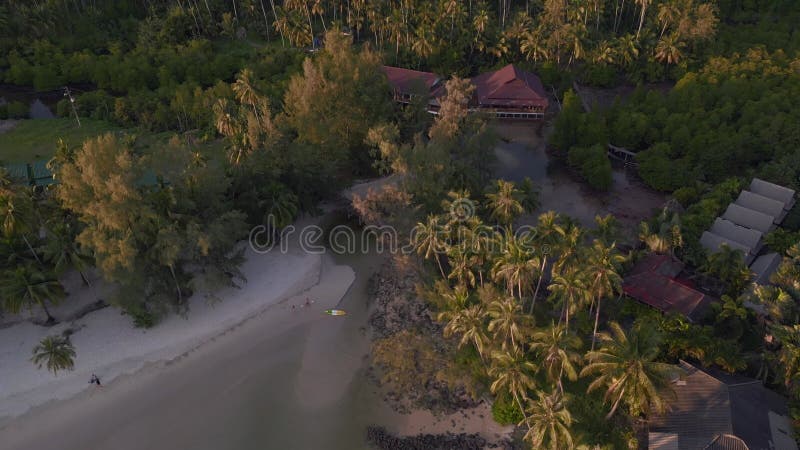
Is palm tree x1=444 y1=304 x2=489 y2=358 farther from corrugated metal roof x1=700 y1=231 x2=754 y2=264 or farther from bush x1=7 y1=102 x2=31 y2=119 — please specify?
bush x1=7 y1=102 x2=31 y2=119

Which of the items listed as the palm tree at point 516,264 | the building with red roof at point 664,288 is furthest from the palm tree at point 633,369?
the building with red roof at point 664,288

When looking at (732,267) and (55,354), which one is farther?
(732,267)

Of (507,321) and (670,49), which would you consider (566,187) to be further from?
(507,321)

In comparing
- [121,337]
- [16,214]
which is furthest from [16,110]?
[121,337]

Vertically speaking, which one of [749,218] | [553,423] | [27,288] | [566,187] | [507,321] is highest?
[507,321]

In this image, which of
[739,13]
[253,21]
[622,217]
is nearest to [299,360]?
[622,217]

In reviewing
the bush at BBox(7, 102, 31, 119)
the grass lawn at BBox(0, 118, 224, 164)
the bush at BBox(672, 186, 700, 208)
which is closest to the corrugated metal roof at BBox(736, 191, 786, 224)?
the bush at BBox(672, 186, 700, 208)

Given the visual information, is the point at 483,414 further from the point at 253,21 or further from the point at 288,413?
the point at 253,21

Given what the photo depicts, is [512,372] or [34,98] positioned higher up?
[34,98]
